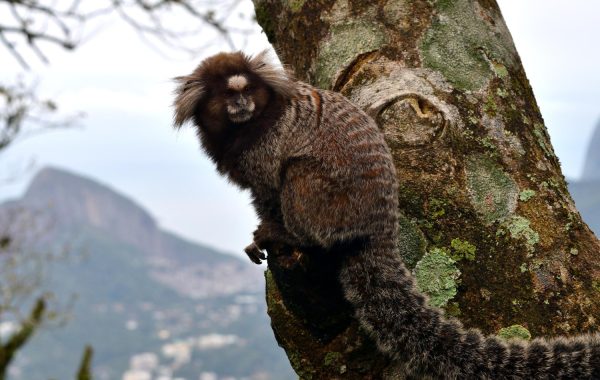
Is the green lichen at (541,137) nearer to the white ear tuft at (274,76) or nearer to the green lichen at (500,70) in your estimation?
the green lichen at (500,70)

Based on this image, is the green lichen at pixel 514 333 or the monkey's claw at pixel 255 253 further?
the monkey's claw at pixel 255 253

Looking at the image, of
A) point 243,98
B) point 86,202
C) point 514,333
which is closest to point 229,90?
point 243,98

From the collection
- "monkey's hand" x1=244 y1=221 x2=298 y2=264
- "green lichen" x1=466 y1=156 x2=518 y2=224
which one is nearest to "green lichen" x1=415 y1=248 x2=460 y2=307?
"green lichen" x1=466 y1=156 x2=518 y2=224

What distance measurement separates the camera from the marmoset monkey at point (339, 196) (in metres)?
2.51

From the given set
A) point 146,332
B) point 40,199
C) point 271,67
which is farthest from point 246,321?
point 271,67

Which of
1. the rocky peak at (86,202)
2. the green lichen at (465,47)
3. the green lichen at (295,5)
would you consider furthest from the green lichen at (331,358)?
the rocky peak at (86,202)

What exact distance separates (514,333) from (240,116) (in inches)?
62.2

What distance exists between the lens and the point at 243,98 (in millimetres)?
3402

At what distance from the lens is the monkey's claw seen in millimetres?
3397

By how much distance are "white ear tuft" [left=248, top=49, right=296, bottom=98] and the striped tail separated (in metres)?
0.90

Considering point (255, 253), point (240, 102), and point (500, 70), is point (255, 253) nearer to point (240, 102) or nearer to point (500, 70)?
point (240, 102)

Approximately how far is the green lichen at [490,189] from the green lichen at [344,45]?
2.65 feet

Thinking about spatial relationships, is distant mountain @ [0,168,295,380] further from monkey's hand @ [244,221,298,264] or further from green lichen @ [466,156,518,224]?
green lichen @ [466,156,518,224]

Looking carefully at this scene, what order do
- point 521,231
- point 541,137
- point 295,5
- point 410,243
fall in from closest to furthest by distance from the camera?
point 521,231
point 410,243
point 541,137
point 295,5
